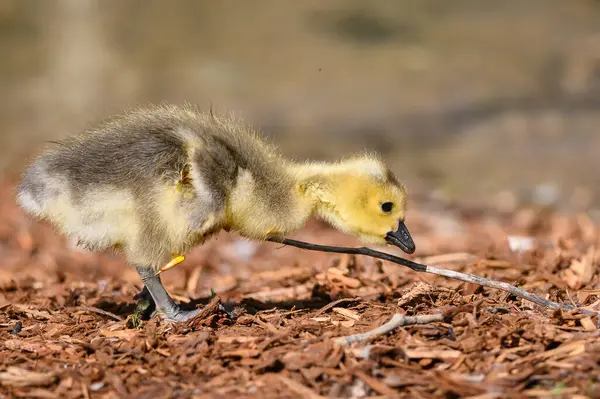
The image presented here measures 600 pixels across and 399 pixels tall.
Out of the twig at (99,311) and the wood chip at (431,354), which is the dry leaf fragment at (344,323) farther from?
the twig at (99,311)

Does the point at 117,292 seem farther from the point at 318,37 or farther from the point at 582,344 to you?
the point at 318,37

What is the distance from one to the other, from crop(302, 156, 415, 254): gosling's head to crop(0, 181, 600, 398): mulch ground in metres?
0.33

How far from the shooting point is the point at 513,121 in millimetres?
8875

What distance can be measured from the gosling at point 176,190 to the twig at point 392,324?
2.31ft

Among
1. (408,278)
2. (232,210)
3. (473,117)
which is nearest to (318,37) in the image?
(473,117)

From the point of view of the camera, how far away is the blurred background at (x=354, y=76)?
8492 mm

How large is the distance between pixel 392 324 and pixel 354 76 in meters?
6.68

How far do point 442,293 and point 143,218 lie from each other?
1.44 m

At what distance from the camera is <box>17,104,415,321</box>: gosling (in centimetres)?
345

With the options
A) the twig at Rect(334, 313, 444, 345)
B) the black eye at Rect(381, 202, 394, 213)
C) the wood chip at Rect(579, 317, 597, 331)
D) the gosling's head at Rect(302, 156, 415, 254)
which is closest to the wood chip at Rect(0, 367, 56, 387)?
the twig at Rect(334, 313, 444, 345)

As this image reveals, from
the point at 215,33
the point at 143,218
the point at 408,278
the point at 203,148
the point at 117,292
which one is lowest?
the point at 117,292

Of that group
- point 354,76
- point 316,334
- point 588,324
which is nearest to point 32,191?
point 316,334

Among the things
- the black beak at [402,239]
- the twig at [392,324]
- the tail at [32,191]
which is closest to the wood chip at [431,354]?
the twig at [392,324]

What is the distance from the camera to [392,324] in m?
3.18
